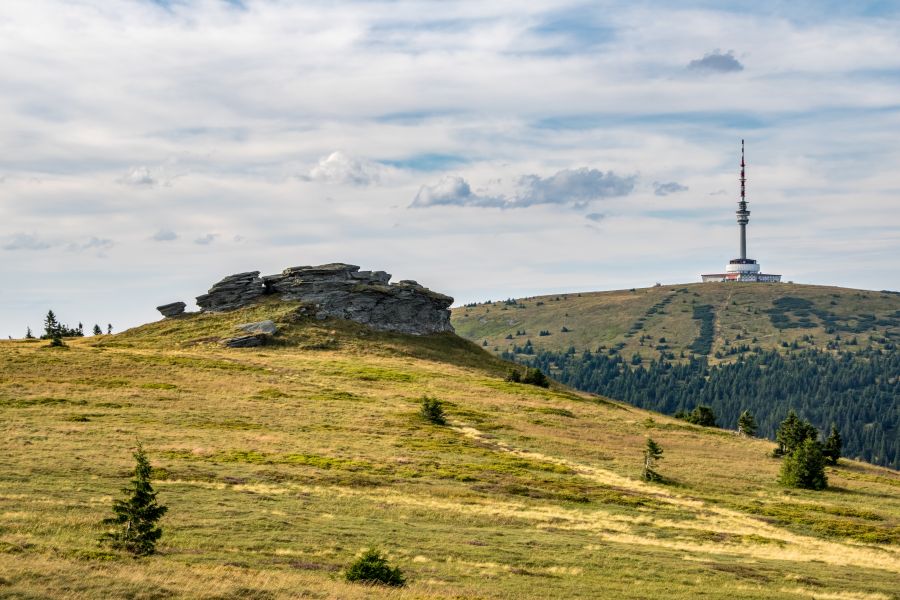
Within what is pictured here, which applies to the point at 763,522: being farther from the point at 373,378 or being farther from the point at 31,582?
the point at 373,378

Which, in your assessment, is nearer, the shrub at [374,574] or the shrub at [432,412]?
the shrub at [374,574]

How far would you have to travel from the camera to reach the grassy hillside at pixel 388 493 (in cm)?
3081

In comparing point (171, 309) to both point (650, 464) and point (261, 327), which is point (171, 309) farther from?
point (650, 464)

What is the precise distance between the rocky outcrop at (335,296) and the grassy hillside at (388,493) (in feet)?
96.8

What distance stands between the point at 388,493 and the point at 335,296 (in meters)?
95.9

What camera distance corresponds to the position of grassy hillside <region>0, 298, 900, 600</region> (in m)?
30.8

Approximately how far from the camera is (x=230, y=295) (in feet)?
479

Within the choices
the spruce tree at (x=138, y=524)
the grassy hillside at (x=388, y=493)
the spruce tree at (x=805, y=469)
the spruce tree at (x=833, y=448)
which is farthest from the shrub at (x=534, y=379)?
the spruce tree at (x=138, y=524)

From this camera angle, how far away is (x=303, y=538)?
118 feet

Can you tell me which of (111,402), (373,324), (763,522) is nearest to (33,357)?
(111,402)

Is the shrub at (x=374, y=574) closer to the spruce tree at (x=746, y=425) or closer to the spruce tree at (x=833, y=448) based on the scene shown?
the spruce tree at (x=833, y=448)

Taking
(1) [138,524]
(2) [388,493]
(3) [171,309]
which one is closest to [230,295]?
(3) [171,309]

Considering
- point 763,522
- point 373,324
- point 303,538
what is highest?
point 373,324

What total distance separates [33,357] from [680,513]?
80445 mm
